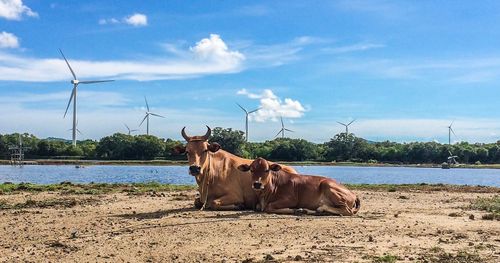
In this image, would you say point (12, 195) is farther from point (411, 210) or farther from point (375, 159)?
point (375, 159)

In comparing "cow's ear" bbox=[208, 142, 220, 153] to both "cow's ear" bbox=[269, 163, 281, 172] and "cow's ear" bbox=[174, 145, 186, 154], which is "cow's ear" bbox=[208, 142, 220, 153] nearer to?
"cow's ear" bbox=[174, 145, 186, 154]

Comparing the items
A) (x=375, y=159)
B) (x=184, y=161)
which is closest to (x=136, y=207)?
(x=184, y=161)

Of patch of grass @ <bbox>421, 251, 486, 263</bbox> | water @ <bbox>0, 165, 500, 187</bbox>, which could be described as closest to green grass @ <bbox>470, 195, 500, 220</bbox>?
patch of grass @ <bbox>421, 251, 486, 263</bbox>

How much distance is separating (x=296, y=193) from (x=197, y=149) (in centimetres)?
252

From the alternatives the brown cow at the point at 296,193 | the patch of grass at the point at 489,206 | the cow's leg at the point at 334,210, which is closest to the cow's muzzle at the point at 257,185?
the brown cow at the point at 296,193

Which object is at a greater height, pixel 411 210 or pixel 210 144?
pixel 210 144

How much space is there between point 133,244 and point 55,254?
1.23 m

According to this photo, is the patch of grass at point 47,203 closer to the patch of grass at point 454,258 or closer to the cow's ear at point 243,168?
the cow's ear at point 243,168

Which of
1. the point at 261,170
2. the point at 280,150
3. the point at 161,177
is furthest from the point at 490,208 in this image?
the point at 280,150

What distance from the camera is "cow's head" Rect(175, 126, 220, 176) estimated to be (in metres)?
13.9

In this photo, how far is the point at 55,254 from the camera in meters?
9.18

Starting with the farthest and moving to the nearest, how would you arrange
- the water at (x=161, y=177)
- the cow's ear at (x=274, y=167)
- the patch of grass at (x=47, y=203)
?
the water at (x=161, y=177), the patch of grass at (x=47, y=203), the cow's ear at (x=274, y=167)

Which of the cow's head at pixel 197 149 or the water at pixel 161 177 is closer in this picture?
the cow's head at pixel 197 149

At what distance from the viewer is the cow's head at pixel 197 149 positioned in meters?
13.9
